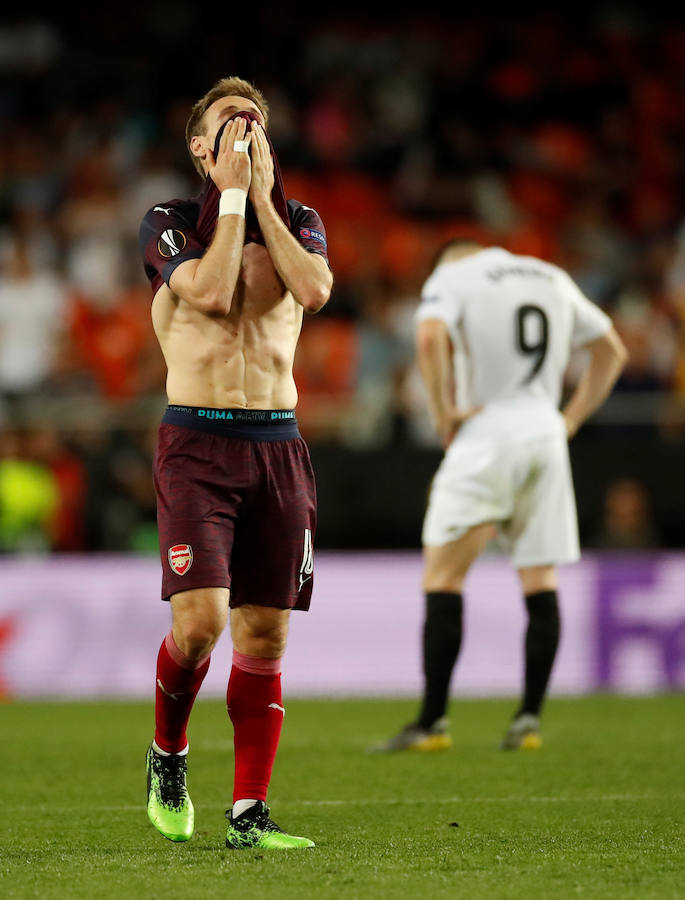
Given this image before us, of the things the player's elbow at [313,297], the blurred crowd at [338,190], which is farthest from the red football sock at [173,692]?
the blurred crowd at [338,190]

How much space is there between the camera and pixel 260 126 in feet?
13.9

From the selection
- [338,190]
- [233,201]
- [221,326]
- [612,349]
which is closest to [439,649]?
[612,349]

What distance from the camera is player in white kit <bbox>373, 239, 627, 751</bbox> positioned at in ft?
21.2

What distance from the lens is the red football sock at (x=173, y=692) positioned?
165 inches

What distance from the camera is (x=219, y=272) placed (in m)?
4.05

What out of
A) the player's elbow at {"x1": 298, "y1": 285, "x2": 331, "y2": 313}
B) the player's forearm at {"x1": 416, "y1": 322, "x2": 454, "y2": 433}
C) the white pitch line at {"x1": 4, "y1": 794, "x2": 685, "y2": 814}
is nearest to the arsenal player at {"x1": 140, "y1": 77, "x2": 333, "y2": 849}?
the player's elbow at {"x1": 298, "y1": 285, "x2": 331, "y2": 313}

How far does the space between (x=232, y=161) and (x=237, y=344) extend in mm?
486

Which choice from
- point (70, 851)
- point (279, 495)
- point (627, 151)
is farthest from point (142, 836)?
point (627, 151)

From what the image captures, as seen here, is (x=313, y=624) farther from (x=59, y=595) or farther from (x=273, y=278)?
(x=273, y=278)

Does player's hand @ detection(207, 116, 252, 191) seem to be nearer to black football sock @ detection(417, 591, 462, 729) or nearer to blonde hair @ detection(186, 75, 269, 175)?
blonde hair @ detection(186, 75, 269, 175)

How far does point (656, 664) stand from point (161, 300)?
6.06 metres

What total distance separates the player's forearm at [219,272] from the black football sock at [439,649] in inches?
106

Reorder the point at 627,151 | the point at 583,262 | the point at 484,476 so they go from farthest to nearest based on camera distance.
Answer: the point at 627,151 < the point at 583,262 < the point at 484,476

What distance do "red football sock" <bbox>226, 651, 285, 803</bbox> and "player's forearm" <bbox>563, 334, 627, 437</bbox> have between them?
9.46 feet
